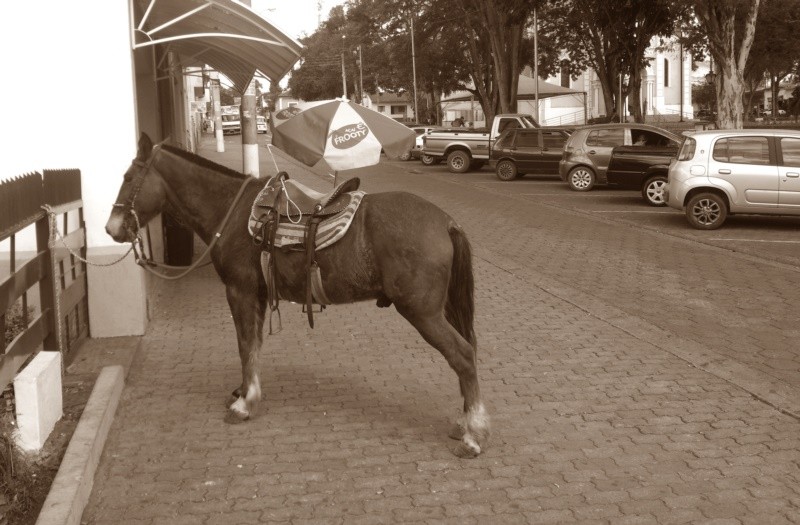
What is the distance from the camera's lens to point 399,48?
56625 millimetres

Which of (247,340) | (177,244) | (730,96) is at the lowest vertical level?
(247,340)

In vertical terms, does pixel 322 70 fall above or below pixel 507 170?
above

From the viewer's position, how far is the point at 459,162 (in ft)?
111

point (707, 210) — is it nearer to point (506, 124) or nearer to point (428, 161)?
point (506, 124)

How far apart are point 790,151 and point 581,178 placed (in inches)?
355

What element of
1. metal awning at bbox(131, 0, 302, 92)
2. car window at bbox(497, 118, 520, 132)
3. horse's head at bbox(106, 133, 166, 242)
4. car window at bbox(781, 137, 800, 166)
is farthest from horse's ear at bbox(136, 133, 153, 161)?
car window at bbox(497, 118, 520, 132)

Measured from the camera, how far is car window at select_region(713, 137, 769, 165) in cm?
1614

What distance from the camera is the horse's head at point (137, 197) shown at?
631 centimetres

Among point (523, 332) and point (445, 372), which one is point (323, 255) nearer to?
point (445, 372)

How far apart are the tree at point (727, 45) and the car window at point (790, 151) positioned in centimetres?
780

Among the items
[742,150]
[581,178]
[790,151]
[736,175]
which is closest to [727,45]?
[581,178]

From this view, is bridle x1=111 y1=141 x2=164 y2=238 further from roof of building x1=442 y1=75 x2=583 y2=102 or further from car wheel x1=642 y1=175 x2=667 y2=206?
roof of building x1=442 y1=75 x2=583 y2=102

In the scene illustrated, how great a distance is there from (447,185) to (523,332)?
18905 millimetres

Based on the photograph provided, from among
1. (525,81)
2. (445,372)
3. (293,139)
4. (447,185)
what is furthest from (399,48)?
(445,372)
